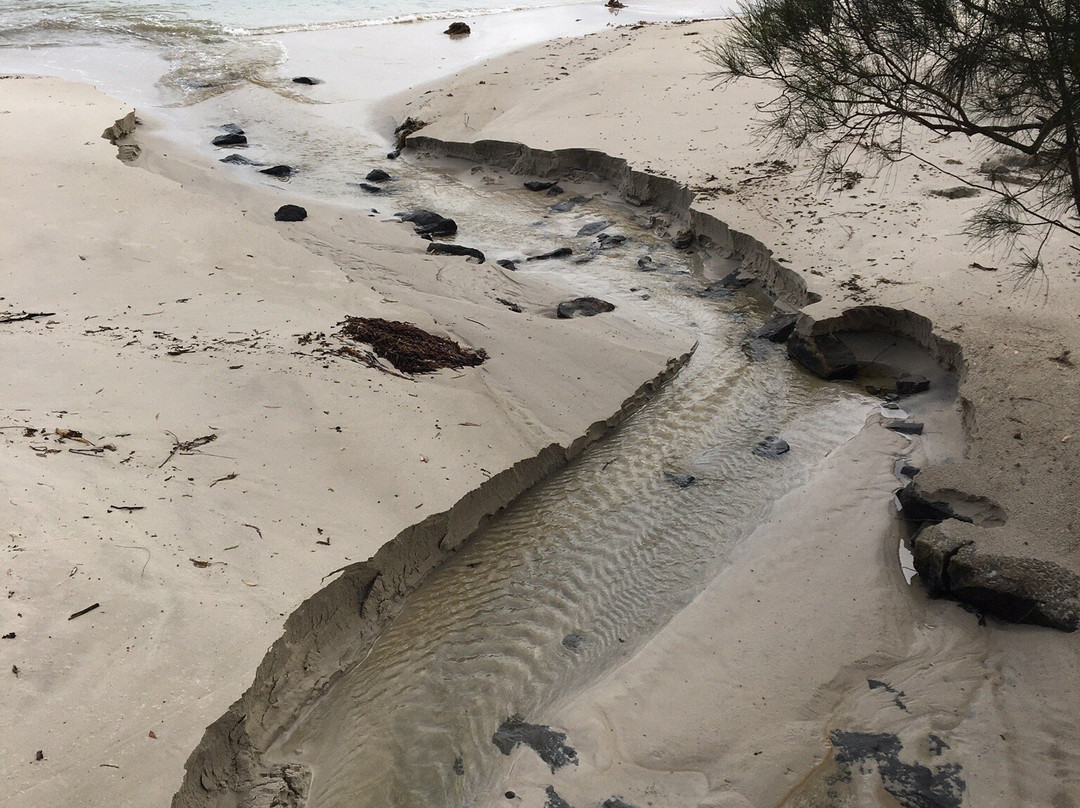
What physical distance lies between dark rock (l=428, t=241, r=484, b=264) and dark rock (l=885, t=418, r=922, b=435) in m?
3.94

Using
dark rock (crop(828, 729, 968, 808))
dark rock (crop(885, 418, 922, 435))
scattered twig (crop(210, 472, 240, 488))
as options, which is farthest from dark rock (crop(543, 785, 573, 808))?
dark rock (crop(885, 418, 922, 435))

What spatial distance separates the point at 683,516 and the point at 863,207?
4.40 m

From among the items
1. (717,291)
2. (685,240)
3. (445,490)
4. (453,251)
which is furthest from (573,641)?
(685,240)

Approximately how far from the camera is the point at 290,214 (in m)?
8.84

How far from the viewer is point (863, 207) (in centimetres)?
797

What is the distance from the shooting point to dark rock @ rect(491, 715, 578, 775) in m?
3.48

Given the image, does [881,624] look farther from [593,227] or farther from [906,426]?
[593,227]

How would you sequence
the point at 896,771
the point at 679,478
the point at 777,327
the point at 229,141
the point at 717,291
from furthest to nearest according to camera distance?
1. the point at 229,141
2. the point at 717,291
3. the point at 777,327
4. the point at 679,478
5. the point at 896,771

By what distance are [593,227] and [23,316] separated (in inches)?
215

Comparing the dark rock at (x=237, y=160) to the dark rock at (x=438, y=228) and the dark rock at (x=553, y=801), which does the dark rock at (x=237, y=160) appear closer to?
the dark rock at (x=438, y=228)

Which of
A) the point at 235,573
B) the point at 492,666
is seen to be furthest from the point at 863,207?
the point at 235,573

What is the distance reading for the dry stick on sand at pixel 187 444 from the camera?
14.0 feet

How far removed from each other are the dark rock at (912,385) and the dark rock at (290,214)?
19.4 feet

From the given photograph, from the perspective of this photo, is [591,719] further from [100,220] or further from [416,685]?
[100,220]
